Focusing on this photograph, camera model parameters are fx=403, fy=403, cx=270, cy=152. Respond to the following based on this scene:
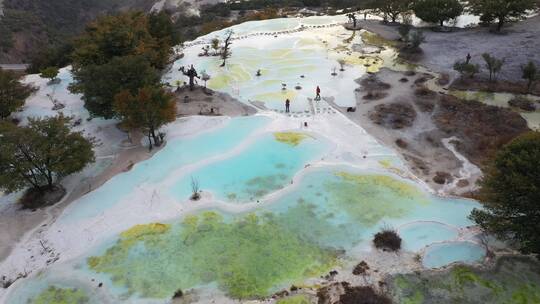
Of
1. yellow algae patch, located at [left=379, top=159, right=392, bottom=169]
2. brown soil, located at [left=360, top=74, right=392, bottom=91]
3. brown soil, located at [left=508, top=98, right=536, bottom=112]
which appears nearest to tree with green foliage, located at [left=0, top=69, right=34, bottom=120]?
yellow algae patch, located at [left=379, top=159, right=392, bottom=169]

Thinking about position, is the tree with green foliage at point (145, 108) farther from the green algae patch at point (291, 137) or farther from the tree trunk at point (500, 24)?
the tree trunk at point (500, 24)

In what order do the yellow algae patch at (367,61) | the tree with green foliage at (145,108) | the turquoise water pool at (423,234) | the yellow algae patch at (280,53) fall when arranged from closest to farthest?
the turquoise water pool at (423,234)
the tree with green foliage at (145,108)
the yellow algae patch at (367,61)
the yellow algae patch at (280,53)

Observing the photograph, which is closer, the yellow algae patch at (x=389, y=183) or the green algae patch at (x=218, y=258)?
the green algae patch at (x=218, y=258)

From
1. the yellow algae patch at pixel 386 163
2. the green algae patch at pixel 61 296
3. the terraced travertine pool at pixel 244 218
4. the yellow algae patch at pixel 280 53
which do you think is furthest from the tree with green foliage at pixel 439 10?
the green algae patch at pixel 61 296

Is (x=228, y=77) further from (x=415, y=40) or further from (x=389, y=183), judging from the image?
(x=389, y=183)

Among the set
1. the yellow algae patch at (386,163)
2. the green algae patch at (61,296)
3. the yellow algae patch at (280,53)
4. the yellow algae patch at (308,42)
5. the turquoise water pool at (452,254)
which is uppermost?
the yellow algae patch at (308,42)

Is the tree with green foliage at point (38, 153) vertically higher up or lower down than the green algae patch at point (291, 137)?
higher up

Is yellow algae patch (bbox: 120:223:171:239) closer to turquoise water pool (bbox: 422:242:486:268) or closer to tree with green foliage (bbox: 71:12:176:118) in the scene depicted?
tree with green foliage (bbox: 71:12:176:118)
